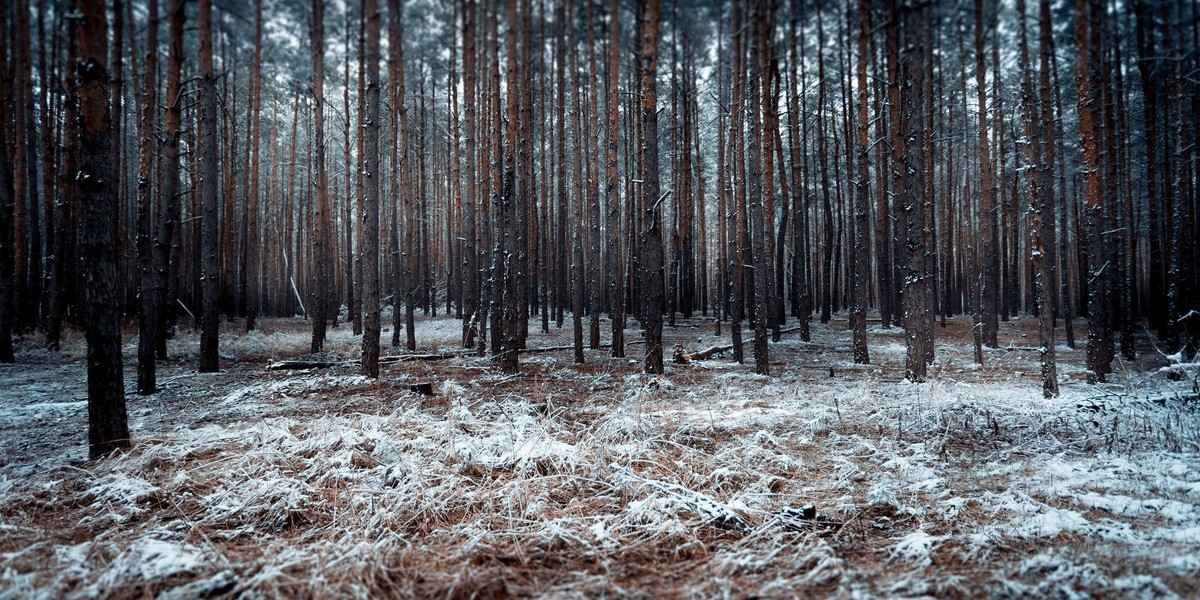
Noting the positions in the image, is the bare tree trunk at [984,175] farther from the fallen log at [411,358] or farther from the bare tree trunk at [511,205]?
the fallen log at [411,358]

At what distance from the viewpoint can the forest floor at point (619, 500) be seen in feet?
8.57

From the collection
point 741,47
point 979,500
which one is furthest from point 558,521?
point 741,47

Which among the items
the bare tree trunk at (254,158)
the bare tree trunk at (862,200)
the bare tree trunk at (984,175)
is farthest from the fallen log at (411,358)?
the bare tree trunk at (984,175)

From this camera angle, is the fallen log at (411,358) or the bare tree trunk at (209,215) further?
the fallen log at (411,358)

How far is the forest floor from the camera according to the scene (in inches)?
103

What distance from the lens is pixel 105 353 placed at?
14.8ft

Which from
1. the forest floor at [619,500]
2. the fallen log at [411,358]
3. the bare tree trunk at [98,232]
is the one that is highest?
the bare tree trunk at [98,232]

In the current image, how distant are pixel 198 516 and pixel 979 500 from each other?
16.4ft

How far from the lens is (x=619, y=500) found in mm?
3605

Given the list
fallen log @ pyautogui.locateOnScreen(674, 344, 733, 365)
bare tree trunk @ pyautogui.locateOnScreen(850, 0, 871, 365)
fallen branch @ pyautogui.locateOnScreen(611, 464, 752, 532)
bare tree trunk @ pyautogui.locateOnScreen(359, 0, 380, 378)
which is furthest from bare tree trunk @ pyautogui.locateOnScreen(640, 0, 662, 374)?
fallen branch @ pyautogui.locateOnScreen(611, 464, 752, 532)

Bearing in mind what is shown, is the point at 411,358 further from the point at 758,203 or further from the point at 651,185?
the point at 758,203

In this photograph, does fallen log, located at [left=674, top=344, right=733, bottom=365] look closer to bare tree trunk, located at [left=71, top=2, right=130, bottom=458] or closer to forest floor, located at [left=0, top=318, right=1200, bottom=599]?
forest floor, located at [left=0, top=318, right=1200, bottom=599]

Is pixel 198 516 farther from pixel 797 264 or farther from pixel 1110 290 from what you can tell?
pixel 797 264

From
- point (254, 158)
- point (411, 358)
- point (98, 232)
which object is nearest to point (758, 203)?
point (411, 358)
